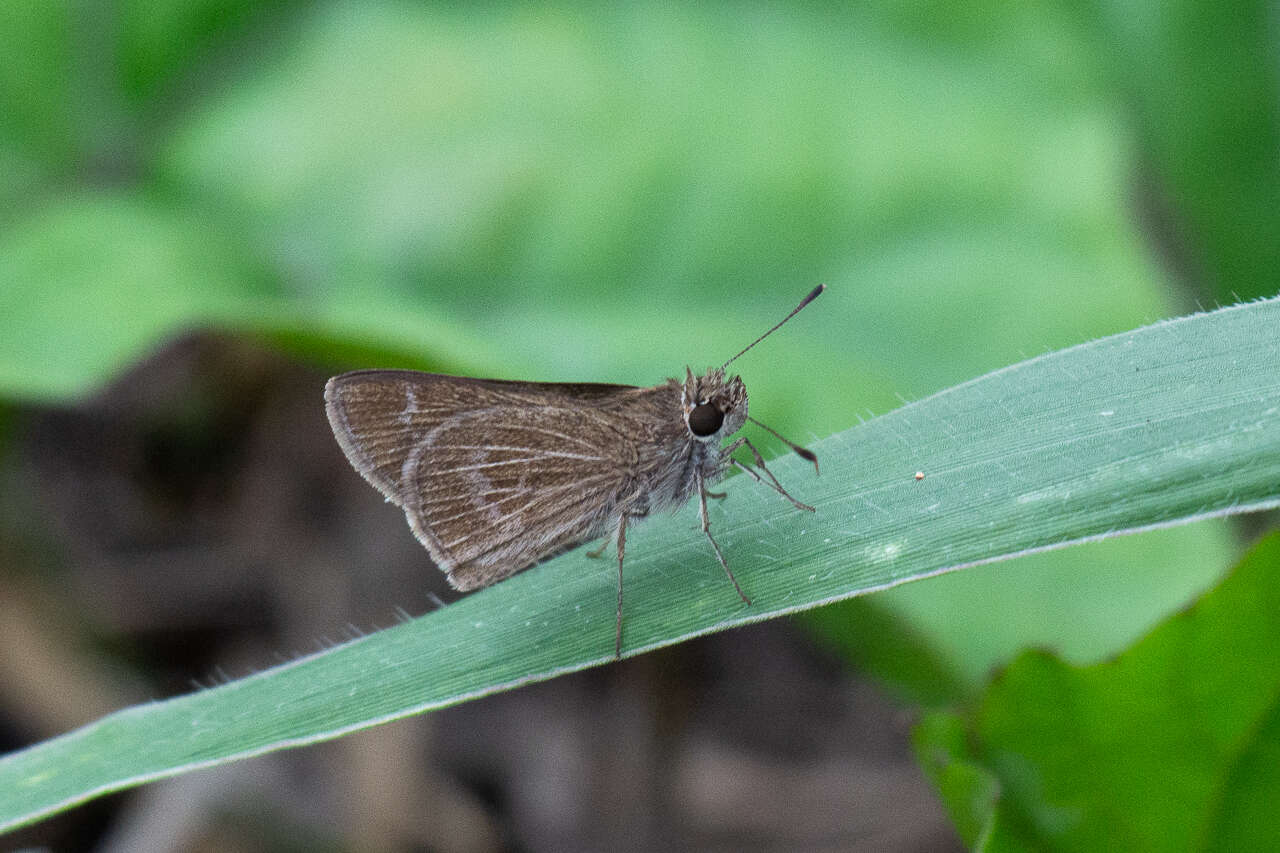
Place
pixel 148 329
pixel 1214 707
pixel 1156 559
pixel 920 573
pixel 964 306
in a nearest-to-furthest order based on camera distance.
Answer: pixel 920 573 → pixel 1214 707 → pixel 148 329 → pixel 1156 559 → pixel 964 306

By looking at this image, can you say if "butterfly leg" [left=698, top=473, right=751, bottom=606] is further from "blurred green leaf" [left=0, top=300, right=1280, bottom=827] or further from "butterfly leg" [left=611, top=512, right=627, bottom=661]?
"butterfly leg" [left=611, top=512, right=627, bottom=661]

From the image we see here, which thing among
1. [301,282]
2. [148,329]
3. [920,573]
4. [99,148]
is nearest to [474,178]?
[301,282]

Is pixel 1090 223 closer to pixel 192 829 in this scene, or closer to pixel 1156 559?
pixel 1156 559

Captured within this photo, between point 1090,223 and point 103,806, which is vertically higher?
point 1090,223

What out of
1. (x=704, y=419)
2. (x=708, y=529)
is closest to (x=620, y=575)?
(x=708, y=529)

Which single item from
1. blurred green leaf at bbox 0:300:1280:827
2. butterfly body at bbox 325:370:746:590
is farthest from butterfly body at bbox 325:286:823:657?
blurred green leaf at bbox 0:300:1280:827

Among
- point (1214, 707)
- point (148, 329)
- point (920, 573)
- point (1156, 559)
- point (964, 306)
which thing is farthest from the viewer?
point (964, 306)

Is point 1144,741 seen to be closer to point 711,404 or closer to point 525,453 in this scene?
point 711,404
